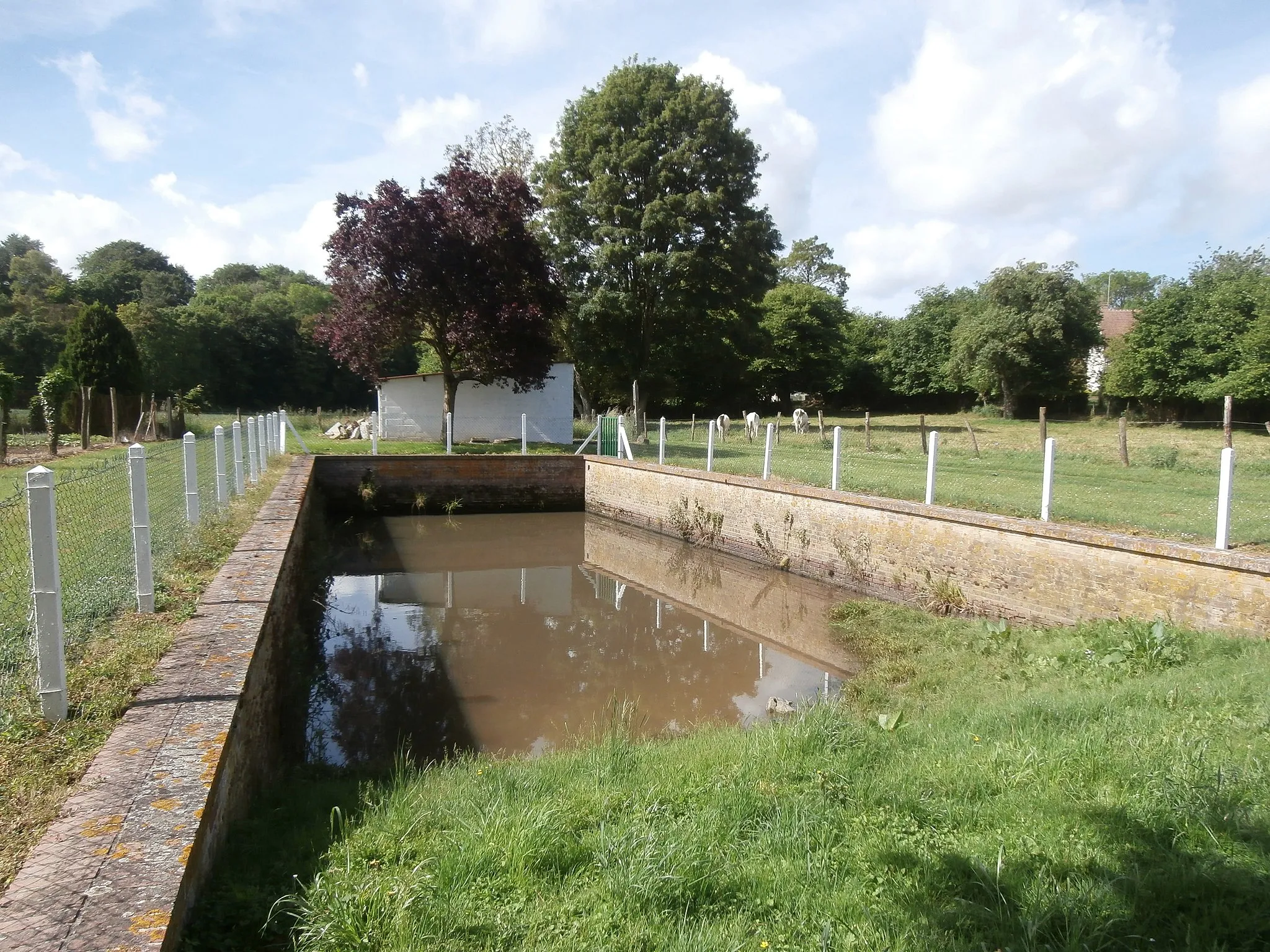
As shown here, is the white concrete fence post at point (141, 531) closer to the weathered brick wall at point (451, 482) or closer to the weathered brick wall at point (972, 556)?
the weathered brick wall at point (972, 556)

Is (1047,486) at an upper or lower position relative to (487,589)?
upper

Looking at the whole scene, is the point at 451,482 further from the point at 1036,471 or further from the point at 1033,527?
the point at 1033,527

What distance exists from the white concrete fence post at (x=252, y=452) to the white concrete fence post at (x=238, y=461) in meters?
1.39

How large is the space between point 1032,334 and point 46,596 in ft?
127

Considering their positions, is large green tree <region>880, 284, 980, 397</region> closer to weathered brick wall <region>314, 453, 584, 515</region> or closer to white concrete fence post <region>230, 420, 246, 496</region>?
weathered brick wall <region>314, 453, 584, 515</region>

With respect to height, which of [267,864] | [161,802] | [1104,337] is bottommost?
[267,864]

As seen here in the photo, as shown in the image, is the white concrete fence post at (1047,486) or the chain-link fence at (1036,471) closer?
the white concrete fence post at (1047,486)

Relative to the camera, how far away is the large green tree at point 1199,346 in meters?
Answer: 29.1

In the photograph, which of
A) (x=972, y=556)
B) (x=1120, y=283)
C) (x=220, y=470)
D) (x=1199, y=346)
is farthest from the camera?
(x=1120, y=283)

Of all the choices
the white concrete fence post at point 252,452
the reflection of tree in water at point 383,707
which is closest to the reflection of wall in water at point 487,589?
the reflection of tree in water at point 383,707

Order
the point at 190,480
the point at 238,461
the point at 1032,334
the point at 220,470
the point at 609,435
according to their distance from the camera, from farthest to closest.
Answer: the point at 1032,334 → the point at 609,435 → the point at 238,461 → the point at 220,470 → the point at 190,480

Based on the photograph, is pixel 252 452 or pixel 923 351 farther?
pixel 923 351

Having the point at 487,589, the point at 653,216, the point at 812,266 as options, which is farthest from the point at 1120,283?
the point at 487,589

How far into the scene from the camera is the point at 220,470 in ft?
27.7
